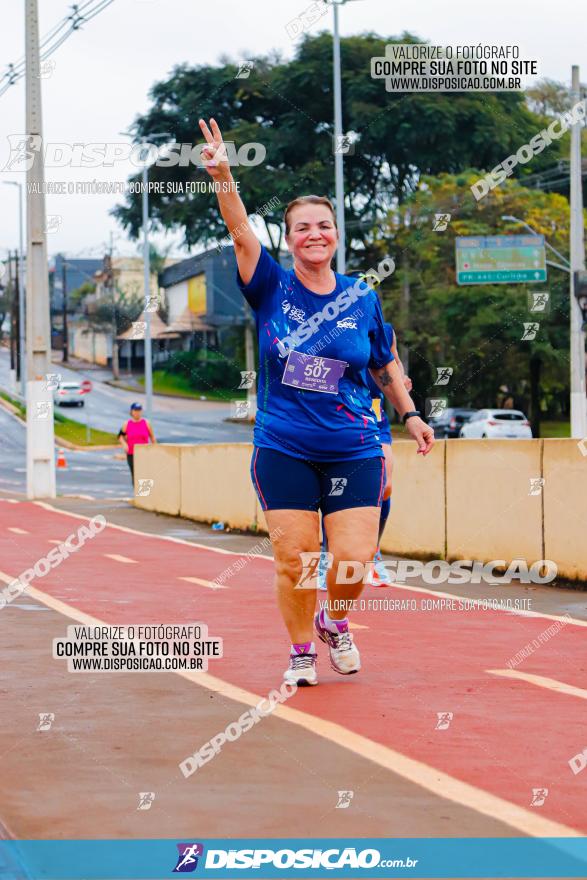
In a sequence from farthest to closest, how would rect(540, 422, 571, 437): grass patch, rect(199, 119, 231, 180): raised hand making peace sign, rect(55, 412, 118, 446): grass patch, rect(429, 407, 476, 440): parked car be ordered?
1. rect(55, 412, 118, 446): grass patch
2. rect(540, 422, 571, 437): grass patch
3. rect(429, 407, 476, 440): parked car
4. rect(199, 119, 231, 180): raised hand making peace sign

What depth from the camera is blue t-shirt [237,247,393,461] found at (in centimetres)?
651

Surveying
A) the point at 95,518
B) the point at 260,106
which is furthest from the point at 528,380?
the point at 95,518

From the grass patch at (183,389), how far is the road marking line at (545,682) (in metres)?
73.4

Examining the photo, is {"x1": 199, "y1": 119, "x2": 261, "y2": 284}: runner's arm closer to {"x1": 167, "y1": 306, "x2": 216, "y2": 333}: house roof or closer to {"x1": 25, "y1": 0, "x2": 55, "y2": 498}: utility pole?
{"x1": 25, "y1": 0, "x2": 55, "y2": 498}: utility pole

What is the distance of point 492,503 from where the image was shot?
12.4 m

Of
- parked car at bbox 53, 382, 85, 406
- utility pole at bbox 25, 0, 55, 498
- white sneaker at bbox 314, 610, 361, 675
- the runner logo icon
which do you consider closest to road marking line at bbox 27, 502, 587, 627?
white sneaker at bbox 314, 610, 361, 675

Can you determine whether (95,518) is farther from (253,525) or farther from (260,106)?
(260,106)

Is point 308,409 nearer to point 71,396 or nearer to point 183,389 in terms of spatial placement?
point 71,396

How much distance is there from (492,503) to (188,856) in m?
8.62

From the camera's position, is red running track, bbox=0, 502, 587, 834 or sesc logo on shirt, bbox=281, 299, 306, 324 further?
sesc logo on shirt, bbox=281, 299, 306, 324

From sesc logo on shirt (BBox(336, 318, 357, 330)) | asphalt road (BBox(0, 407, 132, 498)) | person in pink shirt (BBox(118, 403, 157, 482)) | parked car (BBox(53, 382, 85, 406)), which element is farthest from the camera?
parked car (BBox(53, 382, 85, 406))

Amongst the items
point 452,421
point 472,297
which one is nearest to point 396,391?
point 472,297

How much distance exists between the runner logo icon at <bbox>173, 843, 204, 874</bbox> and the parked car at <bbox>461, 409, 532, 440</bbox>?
4386cm

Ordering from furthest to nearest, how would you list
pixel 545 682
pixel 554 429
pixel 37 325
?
pixel 554 429
pixel 37 325
pixel 545 682
